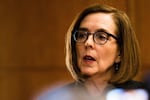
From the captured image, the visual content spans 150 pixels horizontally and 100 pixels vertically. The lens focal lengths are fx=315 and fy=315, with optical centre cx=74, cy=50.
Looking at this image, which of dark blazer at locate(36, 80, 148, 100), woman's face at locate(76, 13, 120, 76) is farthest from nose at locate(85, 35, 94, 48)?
dark blazer at locate(36, 80, 148, 100)

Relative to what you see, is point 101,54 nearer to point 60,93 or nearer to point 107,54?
point 107,54

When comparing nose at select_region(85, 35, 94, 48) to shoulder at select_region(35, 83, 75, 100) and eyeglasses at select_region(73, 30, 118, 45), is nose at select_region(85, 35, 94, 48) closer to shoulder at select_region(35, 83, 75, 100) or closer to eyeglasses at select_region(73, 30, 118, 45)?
eyeglasses at select_region(73, 30, 118, 45)

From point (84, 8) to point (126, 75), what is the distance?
0.22 metres

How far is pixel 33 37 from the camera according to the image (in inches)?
37.9

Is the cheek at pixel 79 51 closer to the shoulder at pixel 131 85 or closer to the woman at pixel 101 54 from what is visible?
the woman at pixel 101 54

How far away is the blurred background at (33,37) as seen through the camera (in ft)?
3.06

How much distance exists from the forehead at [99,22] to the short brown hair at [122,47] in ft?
0.04

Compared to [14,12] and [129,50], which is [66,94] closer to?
[129,50]

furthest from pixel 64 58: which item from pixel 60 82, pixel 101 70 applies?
pixel 101 70

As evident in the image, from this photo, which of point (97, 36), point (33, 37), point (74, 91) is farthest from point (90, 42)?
point (33, 37)

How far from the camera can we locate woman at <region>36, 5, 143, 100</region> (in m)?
0.76

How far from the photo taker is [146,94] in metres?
0.80

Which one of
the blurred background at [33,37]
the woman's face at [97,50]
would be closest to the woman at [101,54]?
the woman's face at [97,50]

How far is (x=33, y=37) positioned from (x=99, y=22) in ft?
0.90
